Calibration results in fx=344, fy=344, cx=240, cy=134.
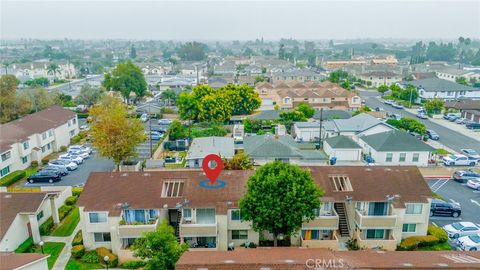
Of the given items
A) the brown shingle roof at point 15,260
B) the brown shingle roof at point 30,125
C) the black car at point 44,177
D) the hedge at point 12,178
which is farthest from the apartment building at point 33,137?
the brown shingle roof at point 15,260

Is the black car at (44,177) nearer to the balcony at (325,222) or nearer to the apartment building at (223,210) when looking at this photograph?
the apartment building at (223,210)

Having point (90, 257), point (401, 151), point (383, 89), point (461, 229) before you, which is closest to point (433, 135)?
point (401, 151)

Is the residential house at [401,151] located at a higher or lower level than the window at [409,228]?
higher

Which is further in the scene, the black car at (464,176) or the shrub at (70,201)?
the black car at (464,176)

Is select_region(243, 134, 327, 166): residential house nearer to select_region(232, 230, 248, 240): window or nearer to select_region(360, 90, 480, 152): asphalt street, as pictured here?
select_region(232, 230, 248, 240): window

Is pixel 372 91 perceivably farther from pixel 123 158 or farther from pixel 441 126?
pixel 123 158

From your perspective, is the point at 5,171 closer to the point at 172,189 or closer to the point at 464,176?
the point at 172,189
